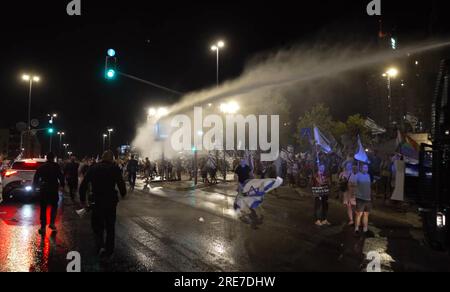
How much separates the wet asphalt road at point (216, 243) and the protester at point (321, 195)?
1.14ft

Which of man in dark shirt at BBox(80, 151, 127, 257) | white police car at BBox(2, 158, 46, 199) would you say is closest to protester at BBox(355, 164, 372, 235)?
man in dark shirt at BBox(80, 151, 127, 257)

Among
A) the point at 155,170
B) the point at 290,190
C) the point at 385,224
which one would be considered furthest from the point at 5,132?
the point at 385,224

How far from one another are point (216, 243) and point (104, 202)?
7.94 ft

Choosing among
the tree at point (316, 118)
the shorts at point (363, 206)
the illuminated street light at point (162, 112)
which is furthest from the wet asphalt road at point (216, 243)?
the tree at point (316, 118)

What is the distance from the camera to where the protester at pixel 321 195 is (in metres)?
10.3

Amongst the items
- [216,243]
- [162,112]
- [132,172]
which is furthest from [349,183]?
[162,112]

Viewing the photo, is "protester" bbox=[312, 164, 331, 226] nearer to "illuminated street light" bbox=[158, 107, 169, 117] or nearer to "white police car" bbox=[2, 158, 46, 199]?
"white police car" bbox=[2, 158, 46, 199]

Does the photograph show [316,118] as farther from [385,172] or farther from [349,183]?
[349,183]

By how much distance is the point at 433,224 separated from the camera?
539 cm

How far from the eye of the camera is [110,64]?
14422mm

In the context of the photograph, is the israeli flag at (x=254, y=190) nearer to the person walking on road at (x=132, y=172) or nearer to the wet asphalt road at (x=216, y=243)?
the wet asphalt road at (x=216, y=243)

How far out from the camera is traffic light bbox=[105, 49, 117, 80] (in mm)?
14359
